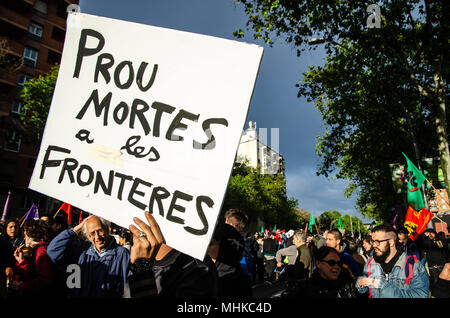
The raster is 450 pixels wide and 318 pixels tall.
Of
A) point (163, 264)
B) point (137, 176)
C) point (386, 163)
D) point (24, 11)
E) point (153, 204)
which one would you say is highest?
point (24, 11)

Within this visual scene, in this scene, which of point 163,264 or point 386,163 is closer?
point 163,264

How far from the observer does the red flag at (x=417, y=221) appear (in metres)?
5.73

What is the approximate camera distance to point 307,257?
426 centimetres

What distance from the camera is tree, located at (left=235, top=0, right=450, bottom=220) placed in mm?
9586

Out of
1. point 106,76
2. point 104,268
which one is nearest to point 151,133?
point 106,76

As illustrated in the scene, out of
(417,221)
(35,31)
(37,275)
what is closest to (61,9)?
(35,31)

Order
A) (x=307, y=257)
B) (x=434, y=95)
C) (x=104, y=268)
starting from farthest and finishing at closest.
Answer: (x=434, y=95) < (x=307, y=257) < (x=104, y=268)

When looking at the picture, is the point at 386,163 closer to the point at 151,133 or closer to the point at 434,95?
the point at 434,95

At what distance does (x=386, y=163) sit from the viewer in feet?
58.9

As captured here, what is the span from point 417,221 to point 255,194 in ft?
102

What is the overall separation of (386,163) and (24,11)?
1218 inches

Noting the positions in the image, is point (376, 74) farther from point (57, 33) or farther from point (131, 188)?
point (57, 33)

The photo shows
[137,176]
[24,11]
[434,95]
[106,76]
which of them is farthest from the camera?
[24,11]

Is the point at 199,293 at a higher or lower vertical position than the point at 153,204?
lower
